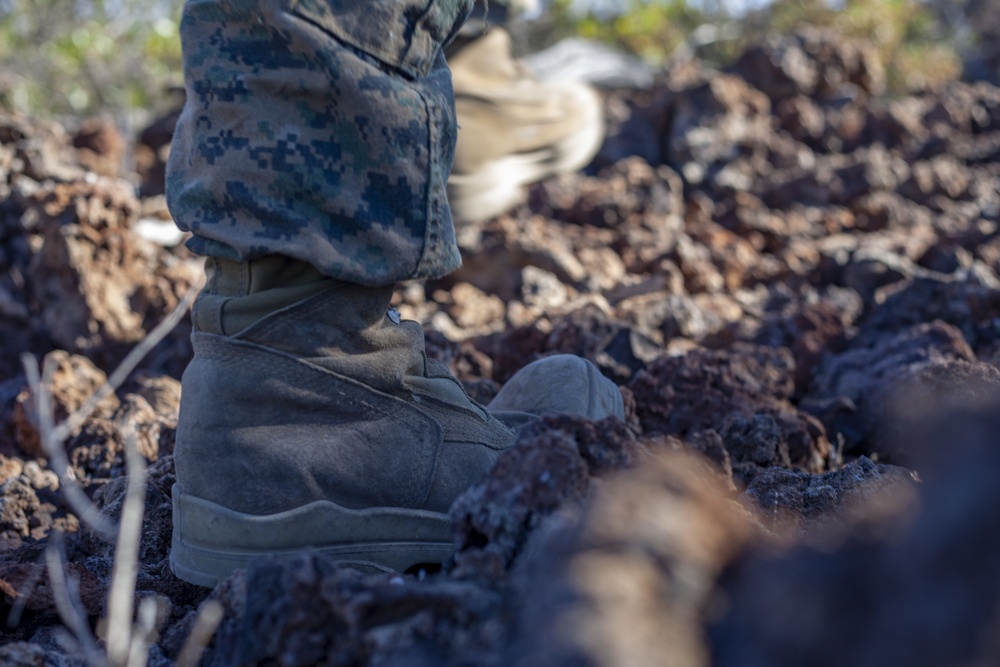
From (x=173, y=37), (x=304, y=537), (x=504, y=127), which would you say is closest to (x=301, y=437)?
(x=304, y=537)

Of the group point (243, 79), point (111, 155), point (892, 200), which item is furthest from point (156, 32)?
point (243, 79)

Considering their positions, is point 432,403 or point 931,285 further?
point 931,285

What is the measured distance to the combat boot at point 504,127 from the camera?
14.2ft

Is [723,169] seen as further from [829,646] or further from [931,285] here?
[829,646]

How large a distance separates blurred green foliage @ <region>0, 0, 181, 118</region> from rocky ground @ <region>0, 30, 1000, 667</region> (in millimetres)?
3985

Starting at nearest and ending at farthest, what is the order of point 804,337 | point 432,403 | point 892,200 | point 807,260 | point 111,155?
point 432,403 → point 804,337 → point 807,260 → point 892,200 → point 111,155

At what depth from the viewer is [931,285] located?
3.39 meters

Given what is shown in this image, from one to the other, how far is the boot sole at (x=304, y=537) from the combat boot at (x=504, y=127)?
2.58 meters

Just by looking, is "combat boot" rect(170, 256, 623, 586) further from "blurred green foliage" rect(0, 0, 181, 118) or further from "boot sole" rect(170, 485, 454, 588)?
"blurred green foliage" rect(0, 0, 181, 118)

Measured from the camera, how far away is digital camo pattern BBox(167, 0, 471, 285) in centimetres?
163

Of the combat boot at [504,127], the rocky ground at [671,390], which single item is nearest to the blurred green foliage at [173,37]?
the rocky ground at [671,390]

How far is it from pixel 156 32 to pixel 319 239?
31.0 ft

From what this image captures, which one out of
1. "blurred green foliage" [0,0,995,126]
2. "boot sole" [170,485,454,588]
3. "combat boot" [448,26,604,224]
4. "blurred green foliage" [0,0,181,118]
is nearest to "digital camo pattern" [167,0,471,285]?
"boot sole" [170,485,454,588]

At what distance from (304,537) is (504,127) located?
3.16 m
